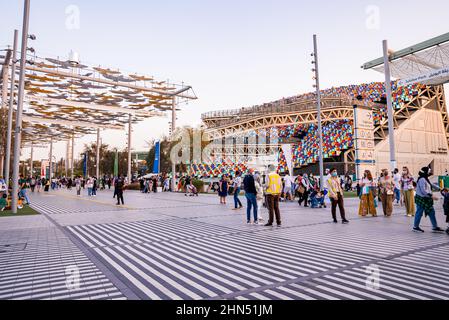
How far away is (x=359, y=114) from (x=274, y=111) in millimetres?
42168

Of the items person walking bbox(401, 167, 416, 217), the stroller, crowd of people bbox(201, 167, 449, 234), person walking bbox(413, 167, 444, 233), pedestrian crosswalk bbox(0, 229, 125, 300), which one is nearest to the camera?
pedestrian crosswalk bbox(0, 229, 125, 300)

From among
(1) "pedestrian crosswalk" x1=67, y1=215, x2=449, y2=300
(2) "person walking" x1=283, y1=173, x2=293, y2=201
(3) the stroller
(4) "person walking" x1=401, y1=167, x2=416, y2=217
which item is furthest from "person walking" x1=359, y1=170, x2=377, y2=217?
(3) the stroller

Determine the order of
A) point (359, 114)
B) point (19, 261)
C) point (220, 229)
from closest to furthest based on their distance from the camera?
1. point (19, 261)
2. point (220, 229)
3. point (359, 114)

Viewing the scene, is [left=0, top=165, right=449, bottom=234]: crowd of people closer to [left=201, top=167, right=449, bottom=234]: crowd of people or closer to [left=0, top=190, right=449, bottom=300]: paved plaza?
[left=201, top=167, right=449, bottom=234]: crowd of people

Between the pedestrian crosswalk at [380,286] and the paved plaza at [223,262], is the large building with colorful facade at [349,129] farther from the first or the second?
the pedestrian crosswalk at [380,286]

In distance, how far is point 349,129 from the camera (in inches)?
1870

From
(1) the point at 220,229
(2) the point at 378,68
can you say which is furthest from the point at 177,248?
(2) the point at 378,68

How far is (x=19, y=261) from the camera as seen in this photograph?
5.43 meters

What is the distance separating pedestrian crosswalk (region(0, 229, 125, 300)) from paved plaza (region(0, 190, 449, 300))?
1 cm

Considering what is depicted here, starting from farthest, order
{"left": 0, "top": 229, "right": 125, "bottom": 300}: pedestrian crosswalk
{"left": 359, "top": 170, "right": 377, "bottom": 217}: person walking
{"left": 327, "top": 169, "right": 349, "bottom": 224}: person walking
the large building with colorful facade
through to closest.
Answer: the large building with colorful facade → {"left": 359, "top": 170, "right": 377, "bottom": 217}: person walking → {"left": 327, "top": 169, "right": 349, "bottom": 224}: person walking → {"left": 0, "top": 229, "right": 125, "bottom": 300}: pedestrian crosswalk

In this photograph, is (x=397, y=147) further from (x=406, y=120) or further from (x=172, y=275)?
(x=172, y=275)

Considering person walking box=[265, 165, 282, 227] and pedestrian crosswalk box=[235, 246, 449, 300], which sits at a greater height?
person walking box=[265, 165, 282, 227]

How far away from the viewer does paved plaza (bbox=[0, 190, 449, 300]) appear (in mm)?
3854

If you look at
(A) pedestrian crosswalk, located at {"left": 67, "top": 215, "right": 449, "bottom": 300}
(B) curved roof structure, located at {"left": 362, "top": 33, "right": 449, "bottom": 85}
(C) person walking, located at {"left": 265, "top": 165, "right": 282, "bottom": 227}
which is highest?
(B) curved roof structure, located at {"left": 362, "top": 33, "right": 449, "bottom": 85}
